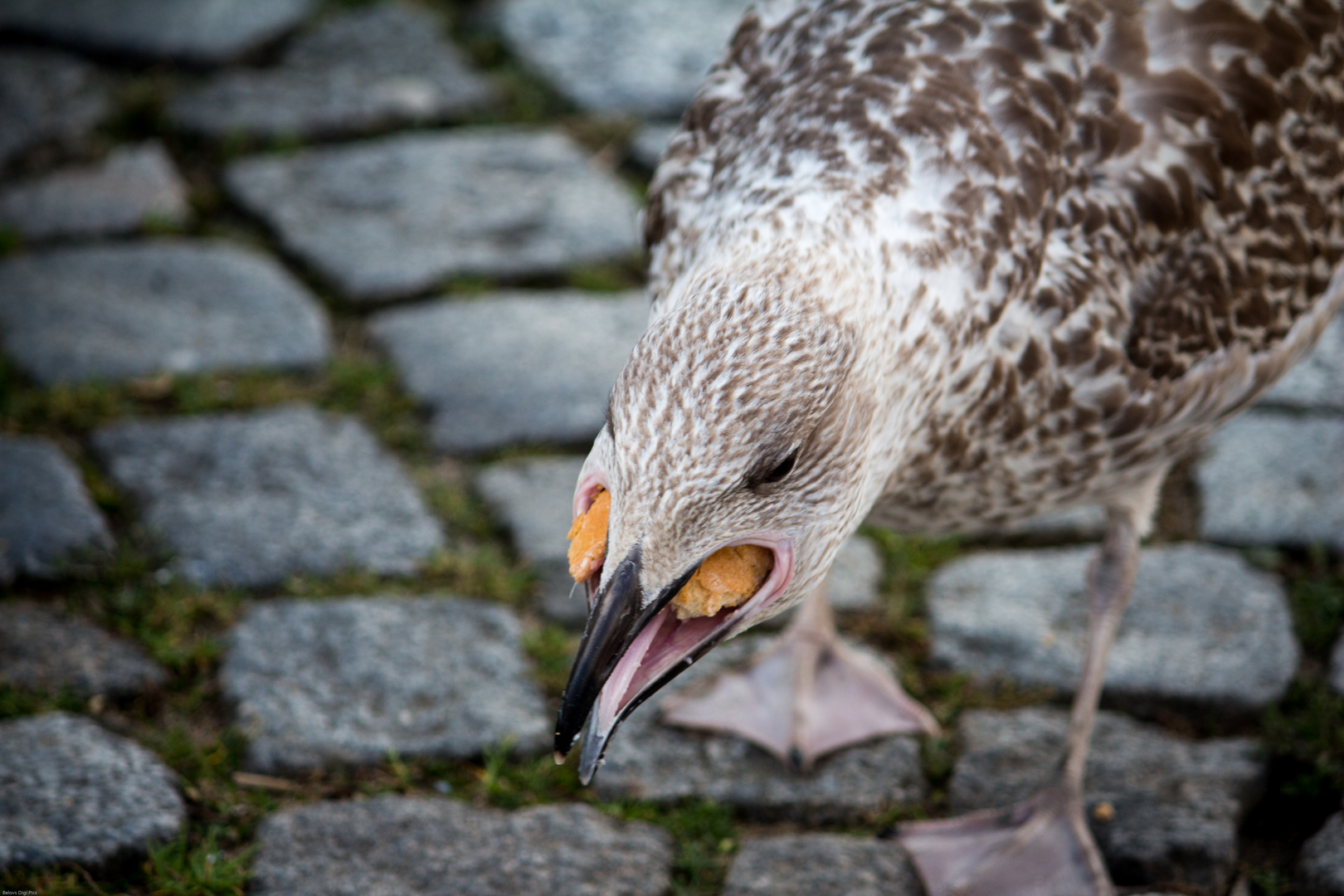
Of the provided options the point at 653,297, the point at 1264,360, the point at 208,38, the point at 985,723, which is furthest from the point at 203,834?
the point at 208,38

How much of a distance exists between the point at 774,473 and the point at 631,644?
0.37m

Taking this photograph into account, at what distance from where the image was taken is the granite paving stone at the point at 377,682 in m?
3.23

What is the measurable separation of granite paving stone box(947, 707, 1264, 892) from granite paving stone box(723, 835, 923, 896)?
0.99 feet

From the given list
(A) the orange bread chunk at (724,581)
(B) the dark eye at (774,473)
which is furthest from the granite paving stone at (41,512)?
(B) the dark eye at (774,473)

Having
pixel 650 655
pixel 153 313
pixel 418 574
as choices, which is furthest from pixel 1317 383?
pixel 153 313

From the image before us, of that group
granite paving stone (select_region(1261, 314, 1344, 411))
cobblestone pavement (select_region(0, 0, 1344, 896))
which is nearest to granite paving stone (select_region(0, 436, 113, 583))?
cobblestone pavement (select_region(0, 0, 1344, 896))

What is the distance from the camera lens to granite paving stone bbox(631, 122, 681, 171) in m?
5.41

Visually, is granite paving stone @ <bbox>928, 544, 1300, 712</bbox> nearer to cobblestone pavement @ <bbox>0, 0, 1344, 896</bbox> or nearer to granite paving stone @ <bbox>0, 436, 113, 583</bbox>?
cobblestone pavement @ <bbox>0, 0, 1344, 896</bbox>

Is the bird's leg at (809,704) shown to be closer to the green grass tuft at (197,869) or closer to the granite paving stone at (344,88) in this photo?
the green grass tuft at (197,869)

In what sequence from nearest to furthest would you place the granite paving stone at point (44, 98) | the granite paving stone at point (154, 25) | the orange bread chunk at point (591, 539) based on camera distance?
the orange bread chunk at point (591, 539), the granite paving stone at point (44, 98), the granite paving stone at point (154, 25)

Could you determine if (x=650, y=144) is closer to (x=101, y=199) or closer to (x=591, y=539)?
(x=101, y=199)

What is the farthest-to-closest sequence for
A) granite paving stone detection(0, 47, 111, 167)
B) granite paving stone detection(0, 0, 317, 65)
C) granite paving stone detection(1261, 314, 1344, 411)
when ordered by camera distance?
granite paving stone detection(0, 0, 317, 65) → granite paving stone detection(0, 47, 111, 167) → granite paving stone detection(1261, 314, 1344, 411)

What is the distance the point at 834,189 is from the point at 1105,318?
655 millimetres

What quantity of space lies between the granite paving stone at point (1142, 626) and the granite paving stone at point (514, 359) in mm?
1230
